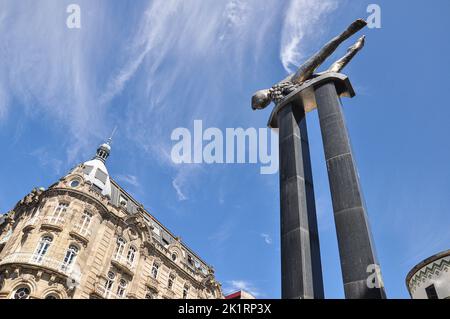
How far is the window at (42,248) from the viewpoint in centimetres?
2714

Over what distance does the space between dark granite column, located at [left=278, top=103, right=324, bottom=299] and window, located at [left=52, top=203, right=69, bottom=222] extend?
79.6 ft

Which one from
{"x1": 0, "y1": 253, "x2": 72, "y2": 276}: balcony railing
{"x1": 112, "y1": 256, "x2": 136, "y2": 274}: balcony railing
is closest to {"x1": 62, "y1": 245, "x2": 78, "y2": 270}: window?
{"x1": 0, "y1": 253, "x2": 72, "y2": 276}: balcony railing

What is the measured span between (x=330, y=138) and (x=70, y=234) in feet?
84.3

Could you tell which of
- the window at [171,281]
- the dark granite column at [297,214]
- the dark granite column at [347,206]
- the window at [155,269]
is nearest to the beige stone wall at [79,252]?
the window at [171,281]

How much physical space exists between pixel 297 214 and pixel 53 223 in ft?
84.0

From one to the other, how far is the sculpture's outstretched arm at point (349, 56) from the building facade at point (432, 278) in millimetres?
15825

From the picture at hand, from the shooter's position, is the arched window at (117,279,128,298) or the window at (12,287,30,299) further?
the arched window at (117,279,128,298)

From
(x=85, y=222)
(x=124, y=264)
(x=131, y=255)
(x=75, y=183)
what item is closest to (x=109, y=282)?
(x=124, y=264)

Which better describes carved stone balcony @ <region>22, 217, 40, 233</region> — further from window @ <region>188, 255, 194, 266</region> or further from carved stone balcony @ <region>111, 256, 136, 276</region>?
window @ <region>188, 255, 194, 266</region>

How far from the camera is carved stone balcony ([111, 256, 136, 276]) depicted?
1254 inches

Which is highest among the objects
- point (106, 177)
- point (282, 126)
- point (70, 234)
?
point (106, 177)
